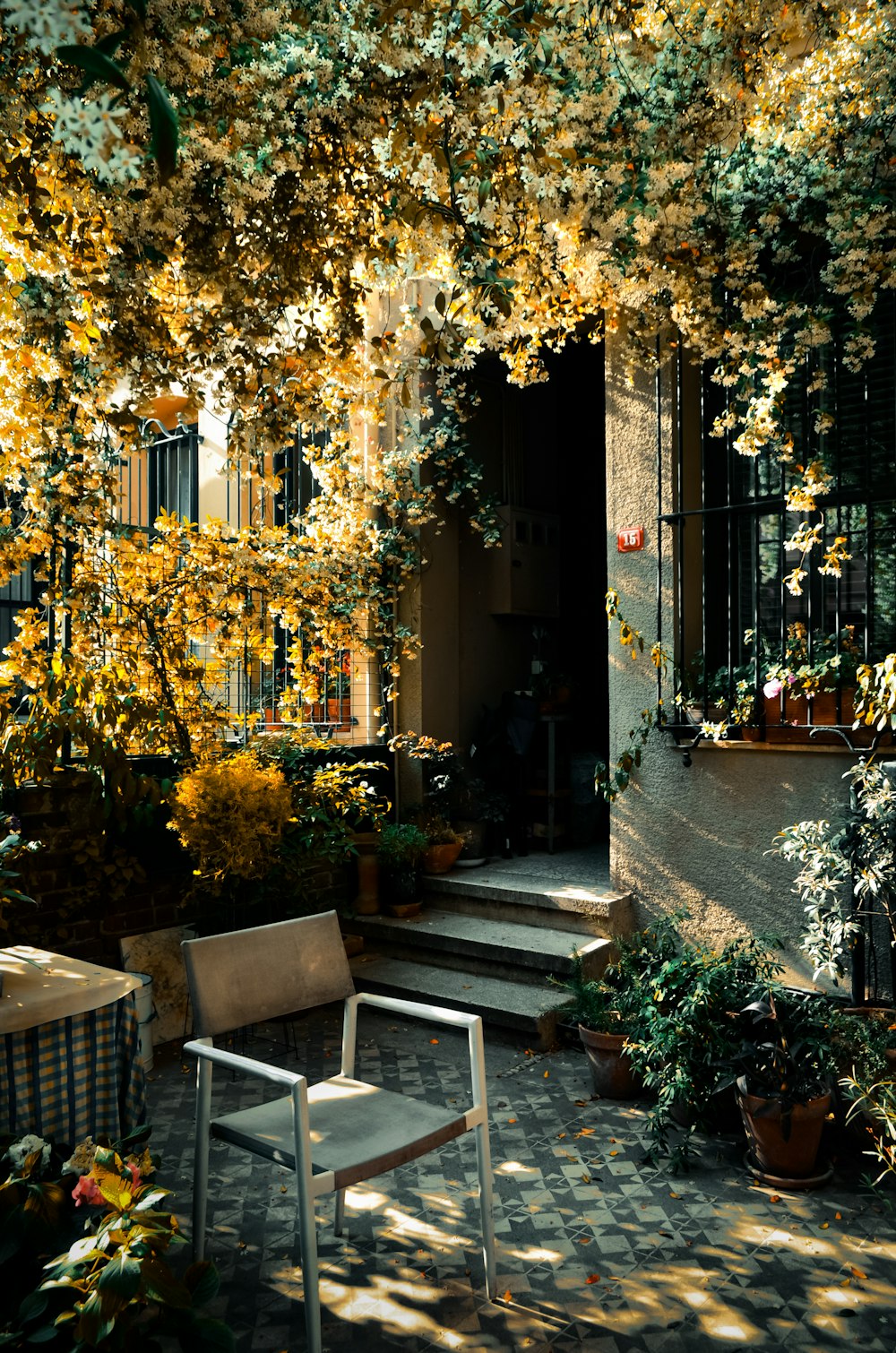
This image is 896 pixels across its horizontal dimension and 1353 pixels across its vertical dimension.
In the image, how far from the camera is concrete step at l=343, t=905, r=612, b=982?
191 inches

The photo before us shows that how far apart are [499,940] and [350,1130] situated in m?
2.62

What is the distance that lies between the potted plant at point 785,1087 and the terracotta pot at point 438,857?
9.19ft

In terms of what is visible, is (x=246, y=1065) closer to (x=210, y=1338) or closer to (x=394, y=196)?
(x=210, y=1338)

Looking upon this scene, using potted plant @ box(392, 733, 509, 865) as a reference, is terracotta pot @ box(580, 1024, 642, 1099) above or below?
below

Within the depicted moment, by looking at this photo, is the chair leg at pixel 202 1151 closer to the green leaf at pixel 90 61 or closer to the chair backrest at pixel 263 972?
the chair backrest at pixel 263 972

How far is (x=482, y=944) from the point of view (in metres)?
5.09

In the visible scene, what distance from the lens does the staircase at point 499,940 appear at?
15.5 feet

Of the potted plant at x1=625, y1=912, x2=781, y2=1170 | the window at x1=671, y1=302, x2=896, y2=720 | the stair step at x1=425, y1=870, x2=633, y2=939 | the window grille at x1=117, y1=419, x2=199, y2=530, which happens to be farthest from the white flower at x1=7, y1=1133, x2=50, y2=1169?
the window grille at x1=117, y1=419, x2=199, y2=530

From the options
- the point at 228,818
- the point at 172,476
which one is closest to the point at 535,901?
the point at 228,818

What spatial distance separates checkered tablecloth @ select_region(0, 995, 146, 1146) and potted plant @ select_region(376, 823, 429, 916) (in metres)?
3.11

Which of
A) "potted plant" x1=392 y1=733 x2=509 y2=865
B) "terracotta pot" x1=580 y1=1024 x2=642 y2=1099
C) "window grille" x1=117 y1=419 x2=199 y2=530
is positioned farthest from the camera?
"window grille" x1=117 y1=419 x2=199 y2=530

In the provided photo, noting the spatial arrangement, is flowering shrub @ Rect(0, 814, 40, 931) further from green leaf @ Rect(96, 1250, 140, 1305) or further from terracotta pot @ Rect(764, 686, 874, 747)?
terracotta pot @ Rect(764, 686, 874, 747)

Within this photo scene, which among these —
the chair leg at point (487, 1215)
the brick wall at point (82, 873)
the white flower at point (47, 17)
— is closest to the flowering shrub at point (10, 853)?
the brick wall at point (82, 873)

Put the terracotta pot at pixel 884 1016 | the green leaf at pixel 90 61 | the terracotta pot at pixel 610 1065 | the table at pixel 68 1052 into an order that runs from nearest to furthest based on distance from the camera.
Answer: the green leaf at pixel 90 61
the table at pixel 68 1052
the terracotta pot at pixel 884 1016
the terracotta pot at pixel 610 1065
